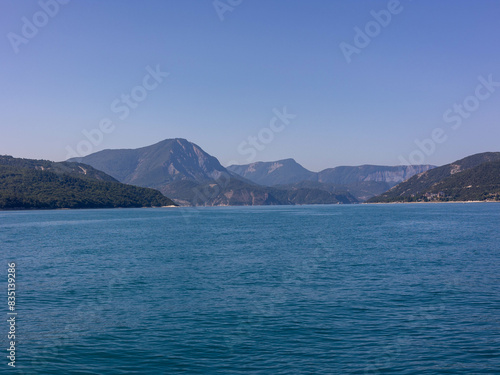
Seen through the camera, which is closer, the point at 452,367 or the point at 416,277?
the point at 452,367

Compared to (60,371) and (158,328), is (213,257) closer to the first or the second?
(158,328)

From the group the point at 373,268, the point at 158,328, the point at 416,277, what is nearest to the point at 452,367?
the point at 158,328

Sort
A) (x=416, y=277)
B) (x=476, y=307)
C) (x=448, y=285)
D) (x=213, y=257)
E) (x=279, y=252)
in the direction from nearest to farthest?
(x=476, y=307) < (x=448, y=285) < (x=416, y=277) < (x=213, y=257) < (x=279, y=252)

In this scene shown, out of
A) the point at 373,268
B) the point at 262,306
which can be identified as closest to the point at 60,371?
the point at 262,306

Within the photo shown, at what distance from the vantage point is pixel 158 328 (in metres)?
29.8

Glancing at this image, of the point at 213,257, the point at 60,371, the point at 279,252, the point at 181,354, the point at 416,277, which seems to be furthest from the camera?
the point at 279,252

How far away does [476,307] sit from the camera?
114ft

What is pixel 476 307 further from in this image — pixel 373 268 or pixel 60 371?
pixel 60 371

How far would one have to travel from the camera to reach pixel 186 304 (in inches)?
1443

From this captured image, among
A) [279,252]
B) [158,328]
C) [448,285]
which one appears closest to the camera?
[158,328]

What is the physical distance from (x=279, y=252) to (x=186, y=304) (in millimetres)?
39771

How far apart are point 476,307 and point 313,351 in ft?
59.2

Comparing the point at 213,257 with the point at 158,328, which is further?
the point at 213,257

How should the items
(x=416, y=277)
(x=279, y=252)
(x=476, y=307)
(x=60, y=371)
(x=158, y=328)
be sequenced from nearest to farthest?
(x=60, y=371), (x=158, y=328), (x=476, y=307), (x=416, y=277), (x=279, y=252)
